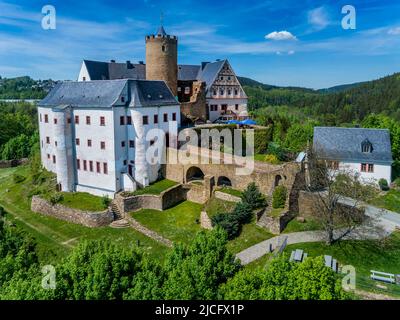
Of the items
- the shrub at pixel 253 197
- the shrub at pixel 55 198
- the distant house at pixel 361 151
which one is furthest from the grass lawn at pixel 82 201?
the distant house at pixel 361 151

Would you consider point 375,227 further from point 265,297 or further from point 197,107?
point 197,107

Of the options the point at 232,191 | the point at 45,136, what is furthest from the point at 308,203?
the point at 45,136

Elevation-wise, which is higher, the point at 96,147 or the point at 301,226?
the point at 96,147

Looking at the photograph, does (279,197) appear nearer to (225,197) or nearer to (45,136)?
(225,197)

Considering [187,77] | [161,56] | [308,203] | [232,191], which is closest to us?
[308,203]

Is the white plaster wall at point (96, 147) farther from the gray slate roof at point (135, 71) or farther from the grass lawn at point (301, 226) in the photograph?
the grass lawn at point (301, 226)

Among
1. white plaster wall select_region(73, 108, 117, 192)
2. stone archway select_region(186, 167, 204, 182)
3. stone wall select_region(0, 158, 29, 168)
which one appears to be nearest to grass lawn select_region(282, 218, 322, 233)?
stone archway select_region(186, 167, 204, 182)
